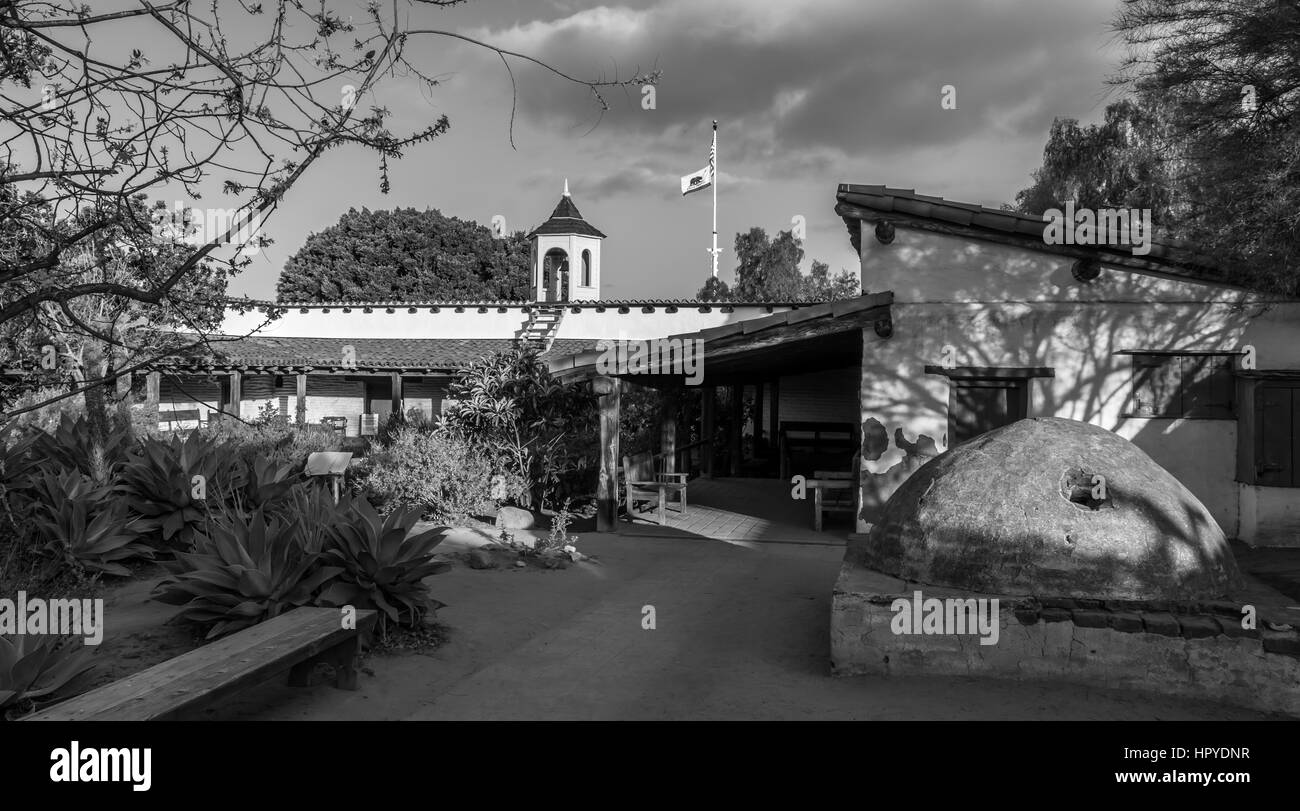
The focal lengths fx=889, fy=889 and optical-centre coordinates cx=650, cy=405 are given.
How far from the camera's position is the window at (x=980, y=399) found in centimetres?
1067

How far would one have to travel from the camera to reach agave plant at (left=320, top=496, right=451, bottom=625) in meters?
6.01

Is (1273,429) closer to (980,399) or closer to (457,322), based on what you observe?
(980,399)

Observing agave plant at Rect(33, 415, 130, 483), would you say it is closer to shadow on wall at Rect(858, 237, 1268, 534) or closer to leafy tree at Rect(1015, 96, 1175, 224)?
shadow on wall at Rect(858, 237, 1268, 534)

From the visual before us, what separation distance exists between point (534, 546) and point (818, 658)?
450cm

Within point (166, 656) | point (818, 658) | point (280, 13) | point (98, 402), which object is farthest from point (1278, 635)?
point (98, 402)

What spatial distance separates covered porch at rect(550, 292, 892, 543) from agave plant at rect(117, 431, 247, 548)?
4.95 m

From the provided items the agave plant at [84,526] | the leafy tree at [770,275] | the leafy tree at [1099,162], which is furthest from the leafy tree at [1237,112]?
the leafy tree at [770,275]

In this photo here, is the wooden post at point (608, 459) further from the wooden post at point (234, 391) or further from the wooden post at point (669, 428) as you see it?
the wooden post at point (234, 391)

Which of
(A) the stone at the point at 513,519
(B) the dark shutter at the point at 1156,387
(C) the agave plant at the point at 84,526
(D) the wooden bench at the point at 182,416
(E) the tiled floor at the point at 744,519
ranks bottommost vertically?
(E) the tiled floor at the point at 744,519

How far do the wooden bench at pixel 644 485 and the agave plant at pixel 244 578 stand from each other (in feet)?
24.4

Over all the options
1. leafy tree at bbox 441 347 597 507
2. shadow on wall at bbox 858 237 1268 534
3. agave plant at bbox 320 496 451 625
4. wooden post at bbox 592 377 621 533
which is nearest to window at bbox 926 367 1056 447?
shadow on wall at bbox 858 237 1268 534

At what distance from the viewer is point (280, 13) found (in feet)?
12.0

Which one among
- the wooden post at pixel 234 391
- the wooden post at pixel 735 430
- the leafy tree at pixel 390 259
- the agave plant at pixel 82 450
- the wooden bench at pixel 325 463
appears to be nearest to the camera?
the agave plant at pixel 82 450
